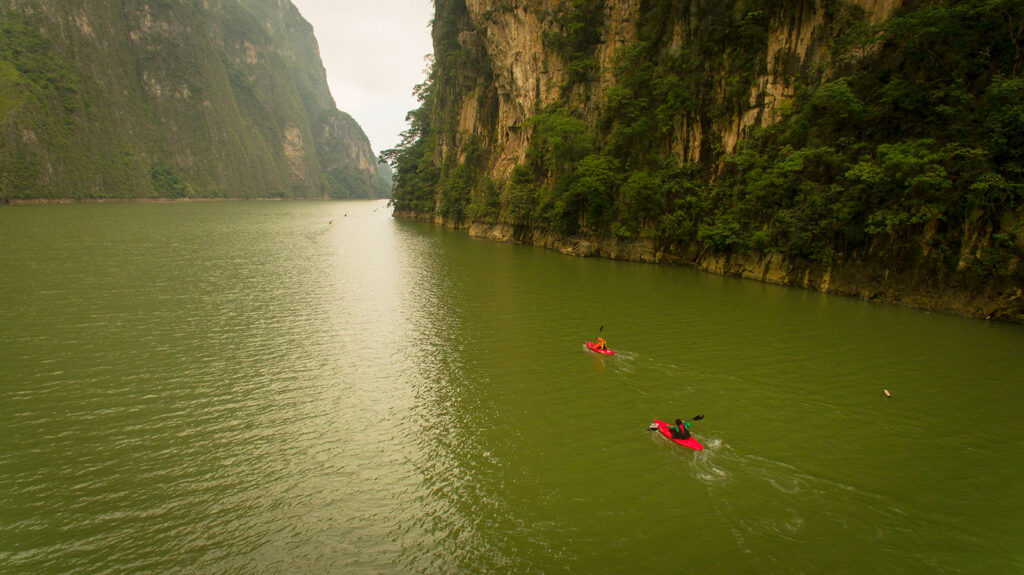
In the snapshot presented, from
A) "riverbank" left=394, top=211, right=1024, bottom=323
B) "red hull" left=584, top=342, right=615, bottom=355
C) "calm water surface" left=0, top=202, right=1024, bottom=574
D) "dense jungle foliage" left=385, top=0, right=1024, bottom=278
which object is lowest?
"calm water surface" left=0, top=202, right=1024, bottom=574

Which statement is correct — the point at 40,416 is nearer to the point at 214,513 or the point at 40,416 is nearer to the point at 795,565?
the point at 214,513

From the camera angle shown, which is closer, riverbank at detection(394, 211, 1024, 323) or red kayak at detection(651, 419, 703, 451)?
red kayak at detection(651, 419, 703, 451)

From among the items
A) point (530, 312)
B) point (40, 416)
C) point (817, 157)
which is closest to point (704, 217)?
point (817, 157)

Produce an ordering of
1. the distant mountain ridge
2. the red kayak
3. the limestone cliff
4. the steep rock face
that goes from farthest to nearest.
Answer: the distant mountain ridge, the steep rock face, the limestone cliff, the red kayak

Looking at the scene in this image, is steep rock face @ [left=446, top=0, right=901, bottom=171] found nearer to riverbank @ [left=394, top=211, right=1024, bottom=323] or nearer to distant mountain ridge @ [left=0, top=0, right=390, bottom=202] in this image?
riverbank @ [left=394, top=211, right=1024, bottom=323]

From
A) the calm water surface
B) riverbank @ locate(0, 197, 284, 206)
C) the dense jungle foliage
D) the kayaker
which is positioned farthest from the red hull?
riverbank @ locate(0, 197, 284, 206)

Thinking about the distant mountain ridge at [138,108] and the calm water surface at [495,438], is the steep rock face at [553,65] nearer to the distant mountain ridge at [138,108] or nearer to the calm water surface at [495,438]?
the calm water surface at [495,438]

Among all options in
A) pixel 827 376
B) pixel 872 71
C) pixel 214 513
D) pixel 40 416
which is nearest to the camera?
pixel 214 513
